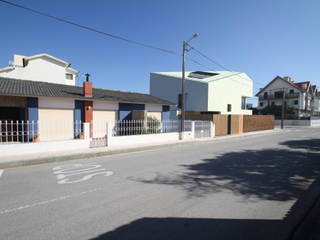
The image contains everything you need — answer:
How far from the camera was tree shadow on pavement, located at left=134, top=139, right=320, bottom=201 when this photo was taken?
13.8 feet

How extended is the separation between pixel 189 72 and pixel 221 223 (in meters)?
33.1

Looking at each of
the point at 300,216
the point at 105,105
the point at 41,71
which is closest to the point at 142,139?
the point at 105,105

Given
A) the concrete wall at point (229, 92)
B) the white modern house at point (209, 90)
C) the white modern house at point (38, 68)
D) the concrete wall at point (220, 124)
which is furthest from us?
the concrete wall at point (229, 92)

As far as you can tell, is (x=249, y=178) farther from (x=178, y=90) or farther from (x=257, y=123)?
(x=178, y=90)

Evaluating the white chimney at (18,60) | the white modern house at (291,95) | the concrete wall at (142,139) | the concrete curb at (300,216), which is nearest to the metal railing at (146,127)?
the concrete wall at (142,139)

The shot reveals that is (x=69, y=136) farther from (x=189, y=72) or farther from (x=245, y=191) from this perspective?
(x=189, y=72)

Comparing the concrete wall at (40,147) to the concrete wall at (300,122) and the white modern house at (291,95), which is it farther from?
the white modern house at (291,95)

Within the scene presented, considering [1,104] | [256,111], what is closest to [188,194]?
[1,104]

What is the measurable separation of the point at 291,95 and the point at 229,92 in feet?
98.3

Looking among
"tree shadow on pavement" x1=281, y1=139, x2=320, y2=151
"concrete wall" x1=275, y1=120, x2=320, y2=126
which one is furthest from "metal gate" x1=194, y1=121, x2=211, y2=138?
"concrete wall" x1=275, y1=120, x2=320, y2=126

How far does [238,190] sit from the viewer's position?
168 inches

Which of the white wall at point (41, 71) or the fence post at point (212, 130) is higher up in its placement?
the white wall at point (41, 71)

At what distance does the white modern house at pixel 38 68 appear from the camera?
23562mm

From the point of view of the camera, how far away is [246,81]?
29.9 meters
